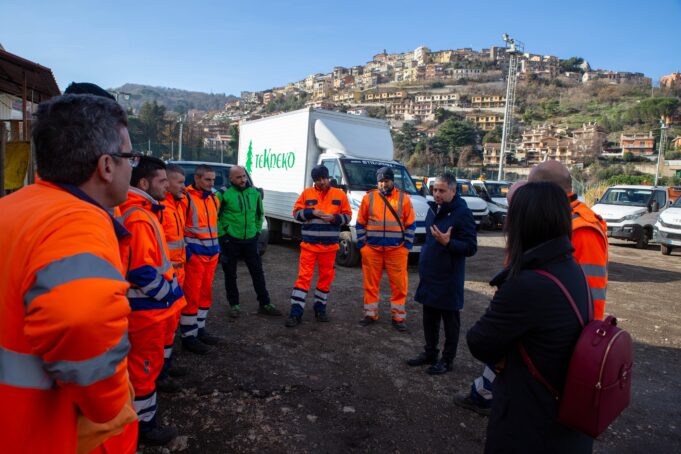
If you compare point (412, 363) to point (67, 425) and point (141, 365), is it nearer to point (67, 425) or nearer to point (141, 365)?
point (141, 365)

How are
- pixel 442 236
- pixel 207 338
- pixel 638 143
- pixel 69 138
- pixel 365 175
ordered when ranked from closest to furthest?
1. pixel 69 138
2. pixel 442 236
3. pixel 207 338
4. pixel 365 175
5. pixel 638 143

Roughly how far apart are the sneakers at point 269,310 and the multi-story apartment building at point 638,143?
95.7m

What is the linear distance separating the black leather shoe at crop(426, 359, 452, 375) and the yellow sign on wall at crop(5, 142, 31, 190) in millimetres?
6845

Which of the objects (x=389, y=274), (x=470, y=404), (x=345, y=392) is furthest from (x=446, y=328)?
(x=389, y=274)

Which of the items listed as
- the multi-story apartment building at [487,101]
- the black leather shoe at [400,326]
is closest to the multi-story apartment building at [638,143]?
the multi-story apartment building at [487,101]

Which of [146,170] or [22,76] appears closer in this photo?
[146,170]

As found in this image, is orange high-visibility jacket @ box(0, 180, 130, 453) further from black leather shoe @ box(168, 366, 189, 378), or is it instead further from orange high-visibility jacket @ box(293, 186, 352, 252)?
orange high-visibility jacket @ box(293, 186, 352, 252)

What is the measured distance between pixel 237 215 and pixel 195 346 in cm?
178

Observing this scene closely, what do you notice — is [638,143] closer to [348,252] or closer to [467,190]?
[467,190]

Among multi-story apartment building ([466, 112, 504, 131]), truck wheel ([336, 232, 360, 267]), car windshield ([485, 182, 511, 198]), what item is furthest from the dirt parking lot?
multi-story apartment building ([466, 112, 504, 131])

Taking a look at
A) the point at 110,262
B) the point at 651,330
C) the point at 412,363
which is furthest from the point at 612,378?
the point at 651,330

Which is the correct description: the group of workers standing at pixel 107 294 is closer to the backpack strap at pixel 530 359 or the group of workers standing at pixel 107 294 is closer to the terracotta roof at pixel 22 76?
the backpack strap at pixel 530 359

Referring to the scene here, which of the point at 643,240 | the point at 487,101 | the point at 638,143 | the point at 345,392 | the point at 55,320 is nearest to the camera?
the point at 55,320

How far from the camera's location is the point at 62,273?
106cm
